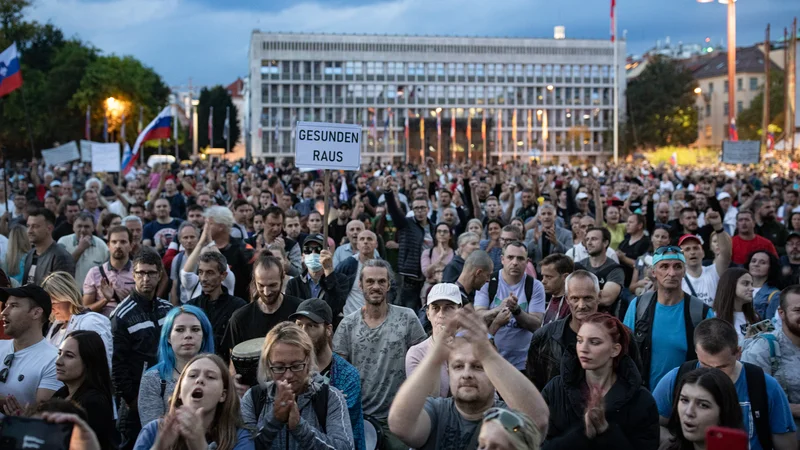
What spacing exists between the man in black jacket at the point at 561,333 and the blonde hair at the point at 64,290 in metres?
3.12

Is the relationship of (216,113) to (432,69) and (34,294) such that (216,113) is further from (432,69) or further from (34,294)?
(34,294)

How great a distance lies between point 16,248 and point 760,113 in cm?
8241

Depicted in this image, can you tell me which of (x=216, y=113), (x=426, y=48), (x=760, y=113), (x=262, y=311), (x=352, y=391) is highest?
(x=426, y=48)

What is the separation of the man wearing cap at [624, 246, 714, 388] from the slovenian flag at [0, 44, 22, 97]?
1628 cm

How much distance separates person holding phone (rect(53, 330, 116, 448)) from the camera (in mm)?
4914

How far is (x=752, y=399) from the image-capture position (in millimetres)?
4793

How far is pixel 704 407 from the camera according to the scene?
170 inches

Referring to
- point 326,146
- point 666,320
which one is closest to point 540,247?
point 326,146

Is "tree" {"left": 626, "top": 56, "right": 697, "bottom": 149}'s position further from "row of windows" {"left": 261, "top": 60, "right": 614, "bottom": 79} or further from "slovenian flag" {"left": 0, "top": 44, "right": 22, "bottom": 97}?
"slovenian flag" {"left": 0, "top": 44, "right": 22, "bottom": 97}

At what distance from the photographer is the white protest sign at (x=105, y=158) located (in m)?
19.5

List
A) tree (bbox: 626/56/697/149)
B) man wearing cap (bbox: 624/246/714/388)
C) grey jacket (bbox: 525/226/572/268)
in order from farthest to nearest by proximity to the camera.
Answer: tree (bbox: 626/56/697/149), grey jacket (bbox: 525/226/572/268), man wearing cap (bbox: 624/246/714/388)

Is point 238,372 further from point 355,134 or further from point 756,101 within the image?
point 756,101

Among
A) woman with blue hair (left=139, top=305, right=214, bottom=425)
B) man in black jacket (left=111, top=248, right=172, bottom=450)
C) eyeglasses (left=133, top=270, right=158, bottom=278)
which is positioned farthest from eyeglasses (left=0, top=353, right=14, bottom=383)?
eyeglasses (left=133, top=270, right=158, bottom=278)

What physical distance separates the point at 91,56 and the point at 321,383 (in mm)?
70015
